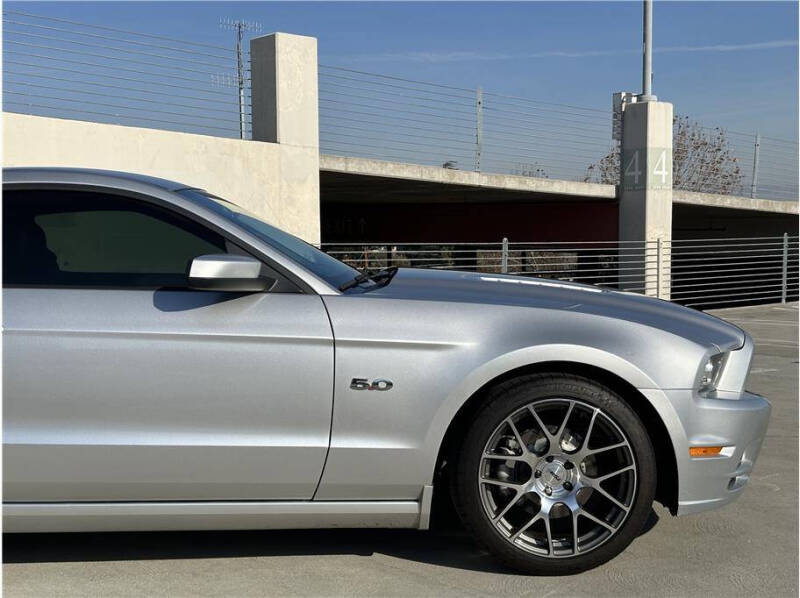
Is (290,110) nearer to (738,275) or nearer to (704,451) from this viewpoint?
(738,275)

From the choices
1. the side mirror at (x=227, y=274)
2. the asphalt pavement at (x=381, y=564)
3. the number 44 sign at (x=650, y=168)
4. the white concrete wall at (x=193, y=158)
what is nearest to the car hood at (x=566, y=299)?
the side mirror at (x=227, y=274)

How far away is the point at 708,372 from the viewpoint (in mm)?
3512

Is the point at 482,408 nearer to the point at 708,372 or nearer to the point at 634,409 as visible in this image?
the point at 634,409

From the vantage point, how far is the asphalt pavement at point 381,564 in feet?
11.1

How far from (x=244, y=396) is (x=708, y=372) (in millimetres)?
1739

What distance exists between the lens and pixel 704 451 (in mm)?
3449

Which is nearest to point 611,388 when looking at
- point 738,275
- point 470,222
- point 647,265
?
point 738,275

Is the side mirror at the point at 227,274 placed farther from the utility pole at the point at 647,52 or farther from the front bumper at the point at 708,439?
the utility pole at the point at 647,52

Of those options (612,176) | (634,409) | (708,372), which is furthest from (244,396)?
(612,176)

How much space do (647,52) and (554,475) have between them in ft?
63.6

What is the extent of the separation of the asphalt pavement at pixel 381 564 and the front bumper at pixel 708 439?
0.31 m

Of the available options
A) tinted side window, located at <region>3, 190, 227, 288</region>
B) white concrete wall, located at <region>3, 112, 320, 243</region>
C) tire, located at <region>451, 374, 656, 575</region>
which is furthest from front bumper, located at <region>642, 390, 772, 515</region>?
white concrete wall, located at <region>3, 112, 320, 243</region>

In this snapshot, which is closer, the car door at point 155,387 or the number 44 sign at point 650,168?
the car door at point 155,387

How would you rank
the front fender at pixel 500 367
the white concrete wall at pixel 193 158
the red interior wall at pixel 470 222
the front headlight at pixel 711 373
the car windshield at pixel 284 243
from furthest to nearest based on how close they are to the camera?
the red interior wall at pixel 470 222, the white concrete wall at pixel 193 158, the car windshield at pixel 284 243, the front headlight at pixel 711 373, the front fender at pixel 500 367
